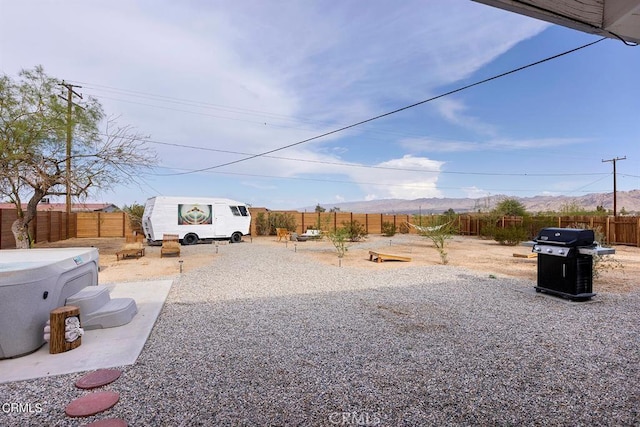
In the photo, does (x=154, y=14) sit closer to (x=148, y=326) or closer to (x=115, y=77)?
(x=148, y=326)

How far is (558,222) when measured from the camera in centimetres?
1623

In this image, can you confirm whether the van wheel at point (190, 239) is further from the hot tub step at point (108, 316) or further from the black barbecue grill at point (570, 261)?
the black barbecue grill at point (570, 261)

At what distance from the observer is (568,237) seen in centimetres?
506

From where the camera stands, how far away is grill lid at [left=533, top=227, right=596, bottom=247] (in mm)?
4965

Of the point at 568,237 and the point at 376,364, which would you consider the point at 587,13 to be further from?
the point at 568,237

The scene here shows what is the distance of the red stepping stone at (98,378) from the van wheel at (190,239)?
12.2m

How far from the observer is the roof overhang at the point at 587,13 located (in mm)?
1608

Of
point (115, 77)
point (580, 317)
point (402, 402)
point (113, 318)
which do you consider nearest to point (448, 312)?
point (580, 317)

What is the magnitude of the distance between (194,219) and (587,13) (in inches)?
568

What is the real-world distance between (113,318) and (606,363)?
5113mm

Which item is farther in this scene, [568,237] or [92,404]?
[568,237]

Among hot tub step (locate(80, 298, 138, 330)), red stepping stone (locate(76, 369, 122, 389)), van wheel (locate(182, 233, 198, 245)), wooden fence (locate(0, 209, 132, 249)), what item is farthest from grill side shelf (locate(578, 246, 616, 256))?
wooden fence (locate(0, 209, 132, 249))

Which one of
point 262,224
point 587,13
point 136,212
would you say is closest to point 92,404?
point 587,13

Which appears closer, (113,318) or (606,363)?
(606,363)
